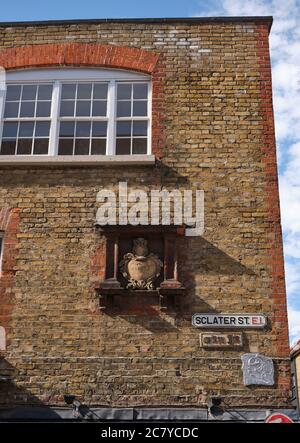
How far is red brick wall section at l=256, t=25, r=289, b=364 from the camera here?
873 centimetres

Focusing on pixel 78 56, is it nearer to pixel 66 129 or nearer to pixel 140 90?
Result: pixel 140 90

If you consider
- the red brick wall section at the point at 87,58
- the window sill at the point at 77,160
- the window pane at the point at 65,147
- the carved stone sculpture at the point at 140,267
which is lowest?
the carved stone sculpture at the point at 140,267

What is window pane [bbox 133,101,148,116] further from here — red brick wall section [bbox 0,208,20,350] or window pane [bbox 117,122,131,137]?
red brick wall section [bbox 0,208,20,350]

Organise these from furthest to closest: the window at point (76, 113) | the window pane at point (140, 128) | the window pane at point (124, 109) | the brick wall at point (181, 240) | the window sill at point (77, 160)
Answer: the window pane at point (124, 109)
the window pane at point (140, 128)
the window at point (76, 113)
the window sill at point (77, 160)
the brick wall at point (181, 240)

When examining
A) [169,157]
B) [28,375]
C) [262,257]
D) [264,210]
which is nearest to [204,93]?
[169,157]

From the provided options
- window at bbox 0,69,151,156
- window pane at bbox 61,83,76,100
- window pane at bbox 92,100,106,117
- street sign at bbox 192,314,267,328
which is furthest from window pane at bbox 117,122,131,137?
street sign at bbox 192,314,267,328

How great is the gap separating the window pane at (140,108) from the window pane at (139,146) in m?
0.55

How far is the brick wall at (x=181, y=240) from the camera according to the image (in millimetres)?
8453

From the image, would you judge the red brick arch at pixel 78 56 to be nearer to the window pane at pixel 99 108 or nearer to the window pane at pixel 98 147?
the window pane at pixel 99 108

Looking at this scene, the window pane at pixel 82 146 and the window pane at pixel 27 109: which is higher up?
the window pane at pixel 27 109

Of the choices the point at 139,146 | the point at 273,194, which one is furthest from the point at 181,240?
the point at 139,146

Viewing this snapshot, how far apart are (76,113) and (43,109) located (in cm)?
64

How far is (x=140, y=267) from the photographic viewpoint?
8906mm

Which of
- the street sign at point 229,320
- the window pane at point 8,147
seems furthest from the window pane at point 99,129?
the street sign at point 229,320
